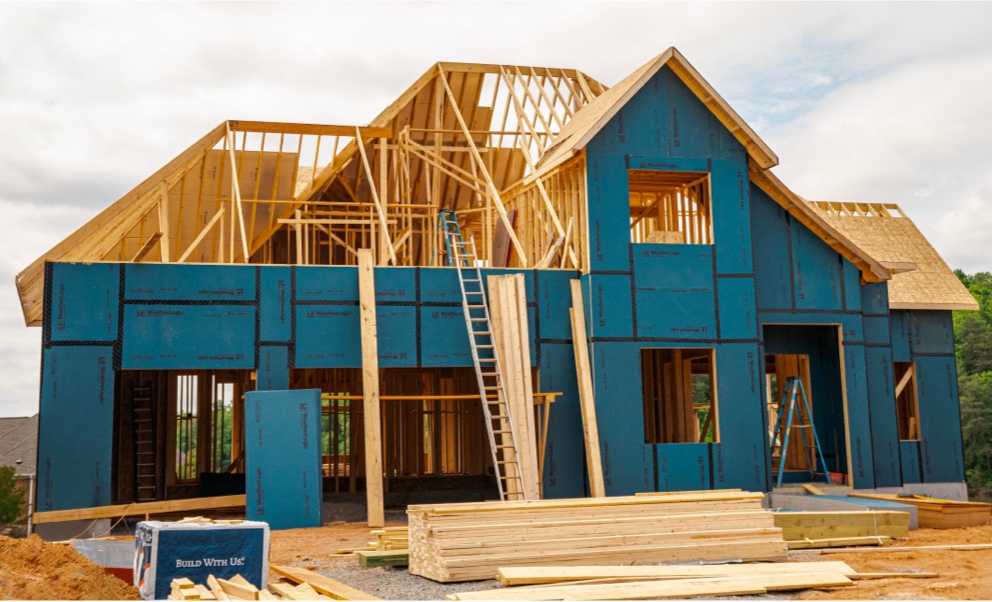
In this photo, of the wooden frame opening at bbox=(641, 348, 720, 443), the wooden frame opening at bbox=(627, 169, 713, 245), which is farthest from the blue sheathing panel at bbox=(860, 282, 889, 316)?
the wooden frame opening at bbox=(627, 169, 713, 245)

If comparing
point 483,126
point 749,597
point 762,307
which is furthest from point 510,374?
point 483,126

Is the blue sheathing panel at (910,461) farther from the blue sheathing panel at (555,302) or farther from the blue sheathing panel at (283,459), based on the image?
the blue sheathing panel at (283,459)

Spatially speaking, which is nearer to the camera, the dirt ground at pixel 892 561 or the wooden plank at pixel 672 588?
the wooden plank at pixel 672 588

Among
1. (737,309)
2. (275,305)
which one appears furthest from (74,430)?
(737,309)

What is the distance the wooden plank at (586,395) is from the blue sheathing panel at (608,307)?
0.49 ft

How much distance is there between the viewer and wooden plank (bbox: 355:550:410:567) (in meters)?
10.2

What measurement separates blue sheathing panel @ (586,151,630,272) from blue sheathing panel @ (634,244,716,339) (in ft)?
1.11

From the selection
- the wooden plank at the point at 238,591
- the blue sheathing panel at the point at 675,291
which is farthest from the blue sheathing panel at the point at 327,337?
the wooden plank at the point at 238,591

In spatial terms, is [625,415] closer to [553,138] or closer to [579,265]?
[579,265]

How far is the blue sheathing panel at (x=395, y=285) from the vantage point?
588 inches

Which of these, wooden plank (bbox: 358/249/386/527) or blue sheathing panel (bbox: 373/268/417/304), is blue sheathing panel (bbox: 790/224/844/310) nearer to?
blue sheathing panel (bbox: 373/268/417/304)

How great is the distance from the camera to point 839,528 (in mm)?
11781

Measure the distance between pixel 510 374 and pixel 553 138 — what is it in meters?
5.59

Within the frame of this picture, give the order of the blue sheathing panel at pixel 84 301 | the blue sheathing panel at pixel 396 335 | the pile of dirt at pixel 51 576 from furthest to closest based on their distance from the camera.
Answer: the blue sheathing panel at pixel 396 335 → the blue sheathing panel at pixel 84 301 → the pile of dirt at pixel 51 576
